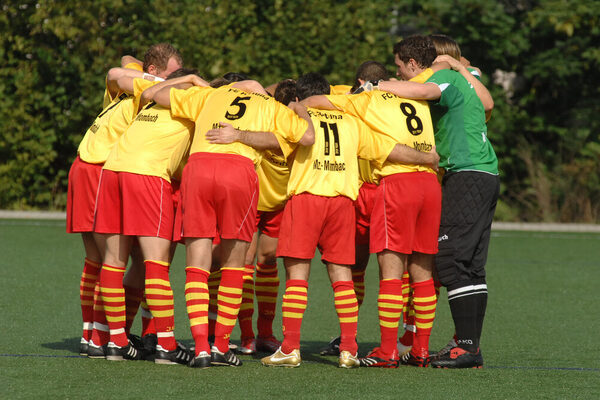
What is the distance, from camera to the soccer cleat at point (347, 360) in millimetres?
5789

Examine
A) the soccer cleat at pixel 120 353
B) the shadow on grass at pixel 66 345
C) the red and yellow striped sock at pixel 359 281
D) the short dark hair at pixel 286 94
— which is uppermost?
the short dark hair at pixel 286 94

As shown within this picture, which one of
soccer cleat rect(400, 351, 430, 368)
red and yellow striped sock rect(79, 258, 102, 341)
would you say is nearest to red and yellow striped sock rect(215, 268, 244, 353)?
red and yellow striped sock rect(79, 258, 102, 341)

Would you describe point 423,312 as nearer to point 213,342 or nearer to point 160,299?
point 213,342

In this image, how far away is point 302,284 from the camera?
5820 millimetres

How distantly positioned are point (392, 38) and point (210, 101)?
12433mm

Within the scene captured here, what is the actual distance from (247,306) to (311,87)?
5.26ft

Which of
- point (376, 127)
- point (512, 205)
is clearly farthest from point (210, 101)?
point (512, 205)

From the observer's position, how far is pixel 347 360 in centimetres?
579

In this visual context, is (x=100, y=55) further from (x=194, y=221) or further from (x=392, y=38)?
(x=194, y=221)

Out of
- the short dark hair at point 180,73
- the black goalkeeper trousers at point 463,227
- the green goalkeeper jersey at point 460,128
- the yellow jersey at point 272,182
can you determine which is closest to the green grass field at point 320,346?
the black goalkeeper trousers at point 463,227

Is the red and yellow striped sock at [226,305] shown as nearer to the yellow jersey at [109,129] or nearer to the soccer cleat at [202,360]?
the soccer cleat at [202,360]

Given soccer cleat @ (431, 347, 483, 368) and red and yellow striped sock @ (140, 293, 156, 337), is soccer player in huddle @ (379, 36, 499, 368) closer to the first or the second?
soccer cleat @ (431, 347, 483, 368)

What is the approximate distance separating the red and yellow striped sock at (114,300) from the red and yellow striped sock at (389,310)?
161cm

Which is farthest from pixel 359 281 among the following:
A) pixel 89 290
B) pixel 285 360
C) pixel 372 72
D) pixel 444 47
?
pixel 89 290
